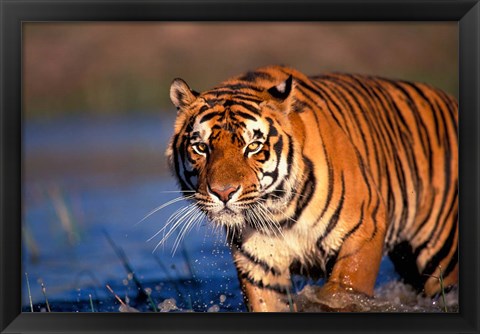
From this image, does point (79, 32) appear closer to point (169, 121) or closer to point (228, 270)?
point (169, 121)

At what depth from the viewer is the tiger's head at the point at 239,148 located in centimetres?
980

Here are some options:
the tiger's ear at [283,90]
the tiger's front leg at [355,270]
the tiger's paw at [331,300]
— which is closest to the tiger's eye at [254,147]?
the tiger's ear at [283,90]

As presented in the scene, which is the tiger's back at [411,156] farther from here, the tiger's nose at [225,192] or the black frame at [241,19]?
the tiger's nose at [225,192]

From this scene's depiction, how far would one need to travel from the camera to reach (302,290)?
1005 centimetres

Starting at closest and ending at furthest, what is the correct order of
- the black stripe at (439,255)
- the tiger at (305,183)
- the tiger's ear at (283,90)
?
the tiger at (305,183) → the tiger's ear at (283,90) → the black stripe at (439,255)

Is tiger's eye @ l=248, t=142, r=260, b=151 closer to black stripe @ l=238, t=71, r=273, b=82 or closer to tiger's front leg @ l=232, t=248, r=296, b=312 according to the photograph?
black stripe @ l=238, t=71, r=273, b=82

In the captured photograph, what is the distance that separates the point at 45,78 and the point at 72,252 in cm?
81

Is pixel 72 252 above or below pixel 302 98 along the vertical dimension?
below

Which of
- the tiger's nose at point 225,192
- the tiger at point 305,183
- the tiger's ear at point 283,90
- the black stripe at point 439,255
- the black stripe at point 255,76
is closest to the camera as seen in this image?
the tiger's nose at point 225,192

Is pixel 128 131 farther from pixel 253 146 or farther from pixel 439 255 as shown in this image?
pixel 439 255

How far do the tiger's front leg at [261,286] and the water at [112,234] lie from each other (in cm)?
11
